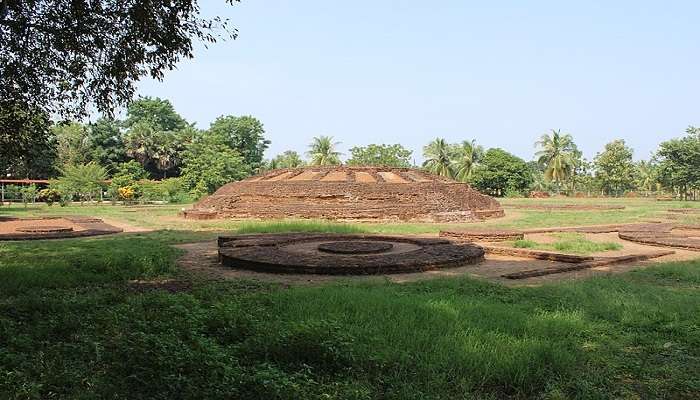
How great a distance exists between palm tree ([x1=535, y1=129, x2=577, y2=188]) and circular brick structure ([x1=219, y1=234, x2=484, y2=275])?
4768cm

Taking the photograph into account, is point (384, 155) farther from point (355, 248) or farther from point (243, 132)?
point (355, 248)

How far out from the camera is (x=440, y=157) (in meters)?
57.2

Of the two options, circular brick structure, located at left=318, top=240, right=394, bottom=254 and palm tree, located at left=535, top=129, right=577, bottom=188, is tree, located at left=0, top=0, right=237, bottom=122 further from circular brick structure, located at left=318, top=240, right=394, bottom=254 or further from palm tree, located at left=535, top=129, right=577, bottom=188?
palm tree, located at left=535, top=129, right=577, bottom=188

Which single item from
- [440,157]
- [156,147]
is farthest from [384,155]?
[156,147]

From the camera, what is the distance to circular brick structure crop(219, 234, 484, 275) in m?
9.05

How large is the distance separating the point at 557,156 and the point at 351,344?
5603 centimetres

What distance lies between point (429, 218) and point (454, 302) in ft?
57.1

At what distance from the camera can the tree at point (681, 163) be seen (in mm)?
42062

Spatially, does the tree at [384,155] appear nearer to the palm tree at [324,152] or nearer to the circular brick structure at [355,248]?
the palm tree at [324,152]

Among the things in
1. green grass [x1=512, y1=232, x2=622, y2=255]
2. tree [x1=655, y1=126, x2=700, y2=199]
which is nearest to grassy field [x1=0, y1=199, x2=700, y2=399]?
green grass [x1=512, y1=232, x2=622, y2=255]

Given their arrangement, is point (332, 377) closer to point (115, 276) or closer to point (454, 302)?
point (454, 302)

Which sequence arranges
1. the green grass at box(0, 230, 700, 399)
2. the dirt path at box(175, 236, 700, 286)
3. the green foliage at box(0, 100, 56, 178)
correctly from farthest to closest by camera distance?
1. the dirt path at box(175, 236, 700, 286)
2. the green foliage at box(0, 100, 56, 178)
3. the green grass at box(0, 230, 700, 399)

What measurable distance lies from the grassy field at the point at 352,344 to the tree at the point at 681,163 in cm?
4194

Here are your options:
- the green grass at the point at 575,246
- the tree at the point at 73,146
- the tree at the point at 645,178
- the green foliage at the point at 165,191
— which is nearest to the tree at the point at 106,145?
the tree at the point at 73,146
